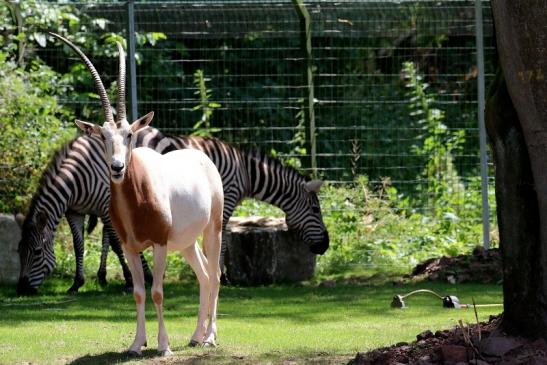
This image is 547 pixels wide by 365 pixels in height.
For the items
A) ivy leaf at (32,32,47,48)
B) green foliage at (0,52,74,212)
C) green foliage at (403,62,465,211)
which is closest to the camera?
green foliage at (0,52,74,212)

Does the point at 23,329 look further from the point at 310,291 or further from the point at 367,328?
the point at 310,291

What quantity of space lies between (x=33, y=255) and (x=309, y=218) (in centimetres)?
328

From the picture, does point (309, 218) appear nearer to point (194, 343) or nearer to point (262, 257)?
point (262, 257)

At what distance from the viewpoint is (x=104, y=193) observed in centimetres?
1232

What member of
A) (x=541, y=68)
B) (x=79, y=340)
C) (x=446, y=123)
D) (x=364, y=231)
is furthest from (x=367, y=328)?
(x=446, y=123)

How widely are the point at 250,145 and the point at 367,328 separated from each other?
5.09 m

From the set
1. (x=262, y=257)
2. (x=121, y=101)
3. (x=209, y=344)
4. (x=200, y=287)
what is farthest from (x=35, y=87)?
(x=209, y=344)

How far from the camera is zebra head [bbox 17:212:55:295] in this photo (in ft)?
38.3

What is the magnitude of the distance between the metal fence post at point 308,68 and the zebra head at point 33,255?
11.9 feet

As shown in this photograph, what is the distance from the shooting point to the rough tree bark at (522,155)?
6172 millimetres

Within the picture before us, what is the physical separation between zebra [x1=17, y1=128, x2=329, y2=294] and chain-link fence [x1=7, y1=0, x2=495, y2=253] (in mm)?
550

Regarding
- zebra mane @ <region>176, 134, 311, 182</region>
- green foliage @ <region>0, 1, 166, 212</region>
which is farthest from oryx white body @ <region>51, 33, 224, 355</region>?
zebra mane @ <region>176, 134, 311, 182</region>

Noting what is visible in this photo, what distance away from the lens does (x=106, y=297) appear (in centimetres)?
1151

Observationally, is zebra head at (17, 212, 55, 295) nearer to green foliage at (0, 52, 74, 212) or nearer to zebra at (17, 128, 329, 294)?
zebra at (17, 128, 329, 294)
